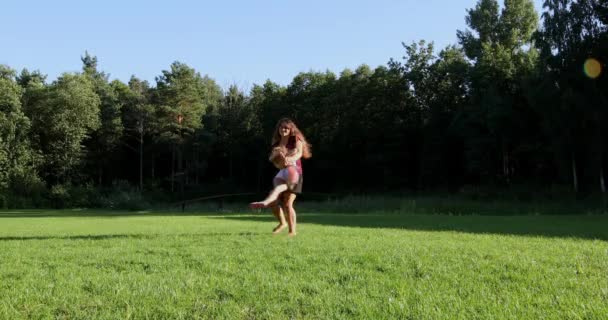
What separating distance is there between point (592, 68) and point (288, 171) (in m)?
29.6

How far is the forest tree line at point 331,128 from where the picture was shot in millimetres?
42375

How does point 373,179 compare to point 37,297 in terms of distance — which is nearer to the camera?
point 37,297

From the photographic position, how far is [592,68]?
31.4 m

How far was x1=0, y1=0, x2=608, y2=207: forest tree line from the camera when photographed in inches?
1668

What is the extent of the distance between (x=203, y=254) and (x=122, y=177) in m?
59.9

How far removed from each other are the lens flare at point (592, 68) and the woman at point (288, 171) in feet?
93.9

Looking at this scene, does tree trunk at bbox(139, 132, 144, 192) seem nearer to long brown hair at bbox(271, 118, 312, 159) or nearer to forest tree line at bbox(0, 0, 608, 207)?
forest tree line at bbox(0, 0, 608, 207)

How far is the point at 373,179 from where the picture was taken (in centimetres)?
5509

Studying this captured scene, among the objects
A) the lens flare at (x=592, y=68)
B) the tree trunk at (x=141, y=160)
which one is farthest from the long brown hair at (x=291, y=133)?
the tree trunk at (x=141, y=160)

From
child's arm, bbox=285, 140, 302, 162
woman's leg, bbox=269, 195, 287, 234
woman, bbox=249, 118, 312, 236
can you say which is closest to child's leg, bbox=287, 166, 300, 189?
woman, bbox=249, 118, 312, 236

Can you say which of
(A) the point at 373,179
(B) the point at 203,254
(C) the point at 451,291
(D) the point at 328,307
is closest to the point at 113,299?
(D) the point at 328,307

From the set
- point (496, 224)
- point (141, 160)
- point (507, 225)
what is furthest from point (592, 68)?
point (141, 160)

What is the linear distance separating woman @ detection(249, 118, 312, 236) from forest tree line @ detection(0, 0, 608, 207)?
2973 centimetres

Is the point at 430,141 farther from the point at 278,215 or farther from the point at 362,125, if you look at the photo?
the point at 278,215
